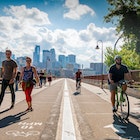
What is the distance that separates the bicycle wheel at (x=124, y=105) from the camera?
9.40 m

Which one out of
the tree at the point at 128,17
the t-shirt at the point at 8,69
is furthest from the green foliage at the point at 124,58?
the t-shirt at the point at 8,69

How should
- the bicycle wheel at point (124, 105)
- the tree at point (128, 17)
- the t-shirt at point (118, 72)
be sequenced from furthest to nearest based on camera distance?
1. the tree at point (128, 17)
2. the t-shirt at point (118, 72)
3. the bicycle wheel at point (124, 105)

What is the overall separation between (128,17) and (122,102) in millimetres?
14197

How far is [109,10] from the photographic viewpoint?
25484 millimetres

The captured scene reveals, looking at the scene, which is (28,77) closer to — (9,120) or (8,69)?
(8,69)

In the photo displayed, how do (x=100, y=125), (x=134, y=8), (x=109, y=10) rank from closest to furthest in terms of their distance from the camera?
(x=100, y=125) < (x=134, y=8) < (x=109, y=10)

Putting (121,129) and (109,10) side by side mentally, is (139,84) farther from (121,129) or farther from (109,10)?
(121,129)

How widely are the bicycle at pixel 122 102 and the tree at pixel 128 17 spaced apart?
1304 cm

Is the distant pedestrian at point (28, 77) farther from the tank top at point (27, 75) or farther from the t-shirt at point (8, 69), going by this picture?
the t-shirt at point (8, 69)

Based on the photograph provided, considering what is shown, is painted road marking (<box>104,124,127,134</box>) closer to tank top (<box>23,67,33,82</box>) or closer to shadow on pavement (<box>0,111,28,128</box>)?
shadow on pavement (<box>0,111,28,128</box>)

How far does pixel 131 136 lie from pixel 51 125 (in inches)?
80.8

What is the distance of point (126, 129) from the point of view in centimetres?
769

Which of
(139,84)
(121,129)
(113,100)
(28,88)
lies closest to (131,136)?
(121,129)

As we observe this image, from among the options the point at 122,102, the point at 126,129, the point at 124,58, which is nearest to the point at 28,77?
the point at 122,102
